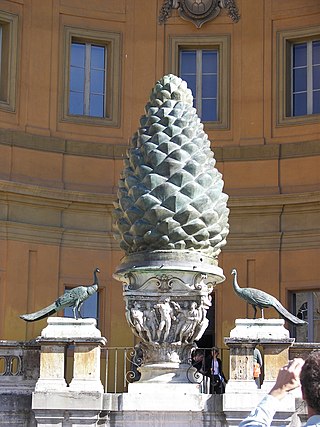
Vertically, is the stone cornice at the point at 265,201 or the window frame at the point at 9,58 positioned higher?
the window frame at the point at 9,58

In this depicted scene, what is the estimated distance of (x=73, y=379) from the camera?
1214cm

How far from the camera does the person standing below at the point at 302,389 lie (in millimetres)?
5102

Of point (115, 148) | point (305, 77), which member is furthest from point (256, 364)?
point (305, 77)

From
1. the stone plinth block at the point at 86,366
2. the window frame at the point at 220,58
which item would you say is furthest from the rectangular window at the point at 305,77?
the stone plinth block at the point at 86,366

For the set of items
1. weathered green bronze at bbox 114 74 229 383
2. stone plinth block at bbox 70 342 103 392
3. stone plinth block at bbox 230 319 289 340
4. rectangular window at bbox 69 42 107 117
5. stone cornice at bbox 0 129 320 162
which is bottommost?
stone plinth block at bbox 70 342 103 392

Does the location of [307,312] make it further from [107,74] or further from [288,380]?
[288,380]

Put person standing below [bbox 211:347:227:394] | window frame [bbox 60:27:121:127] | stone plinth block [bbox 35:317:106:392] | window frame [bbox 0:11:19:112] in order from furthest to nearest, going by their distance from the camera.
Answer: window frame [bbox 60:27:121:127] → window frame [bbox 0:11:19:112] → person standing below [bbox 211:347:227:394] → stone plinth block [bbox 35:317:106:392]

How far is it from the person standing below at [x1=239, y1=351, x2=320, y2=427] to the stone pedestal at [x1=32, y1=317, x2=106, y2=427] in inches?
271

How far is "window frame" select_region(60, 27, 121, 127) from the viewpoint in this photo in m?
23.0

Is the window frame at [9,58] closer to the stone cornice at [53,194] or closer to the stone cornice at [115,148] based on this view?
the stone cornice at [115,148]

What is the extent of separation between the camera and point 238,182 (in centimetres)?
2278

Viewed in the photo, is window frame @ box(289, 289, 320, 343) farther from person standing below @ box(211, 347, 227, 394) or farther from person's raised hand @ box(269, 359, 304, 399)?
person's raised hand @ box(269, 359, 304, 399)

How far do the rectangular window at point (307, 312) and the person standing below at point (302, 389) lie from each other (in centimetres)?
1638

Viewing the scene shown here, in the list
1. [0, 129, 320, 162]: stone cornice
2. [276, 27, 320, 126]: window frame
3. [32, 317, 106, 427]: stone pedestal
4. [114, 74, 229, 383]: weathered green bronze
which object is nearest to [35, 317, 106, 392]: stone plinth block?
[32, 317, 106, 427]: stone pedestal
